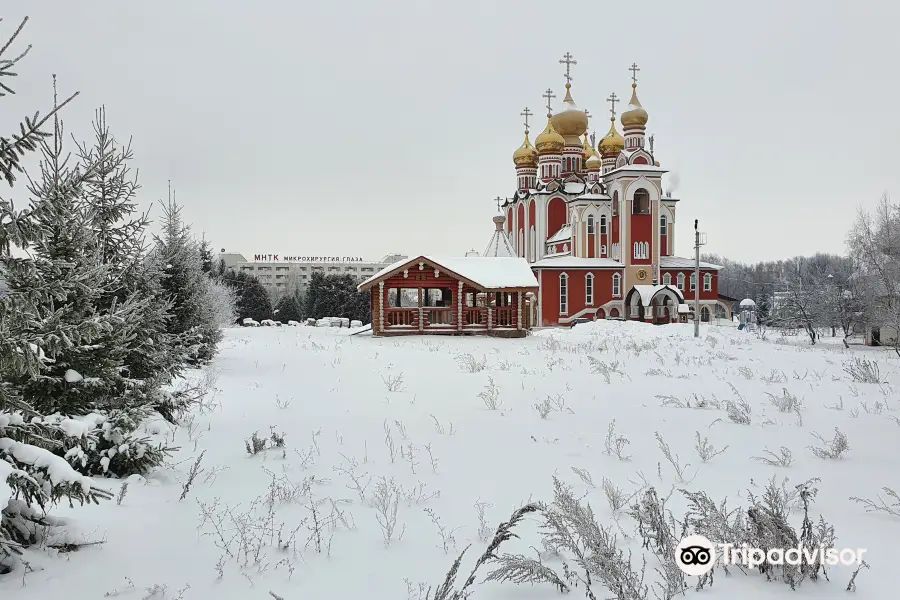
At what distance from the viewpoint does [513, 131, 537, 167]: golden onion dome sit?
161ft

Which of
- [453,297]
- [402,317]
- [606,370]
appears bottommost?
[606,370]

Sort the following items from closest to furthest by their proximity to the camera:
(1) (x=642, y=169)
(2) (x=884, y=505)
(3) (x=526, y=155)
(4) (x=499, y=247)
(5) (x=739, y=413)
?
(2) (x=884, y=505)
(5) (x=739, y=413)
(4) (x=499, y=247)
(1) (x=642, y=169)
(3) (x=526, y=155)

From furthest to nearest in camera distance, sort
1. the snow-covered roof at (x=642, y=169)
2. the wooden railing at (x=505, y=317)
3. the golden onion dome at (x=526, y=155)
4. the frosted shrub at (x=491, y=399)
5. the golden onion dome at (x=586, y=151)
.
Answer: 1. the golden onion dome at (x=586, y=151)
2. the golden onion dome at (x=526, y=155)
3. the snow-covered roof at (x=642, y=169)
4. the wooden railing at (x=505, y=317)
5. the frosted shrub at (x=491, y=399)

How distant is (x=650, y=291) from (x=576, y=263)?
4.90 m

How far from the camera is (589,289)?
41.0 meters

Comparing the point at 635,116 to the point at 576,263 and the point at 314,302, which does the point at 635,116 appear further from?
the point at 314,302

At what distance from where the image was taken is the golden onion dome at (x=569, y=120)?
47.6m

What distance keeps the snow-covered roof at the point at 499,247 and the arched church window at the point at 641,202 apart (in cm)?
1029

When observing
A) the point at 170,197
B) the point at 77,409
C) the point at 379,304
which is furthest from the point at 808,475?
the point at 379,304

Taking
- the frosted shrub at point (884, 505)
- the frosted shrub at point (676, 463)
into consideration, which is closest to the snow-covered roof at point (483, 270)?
the frosted shrub at point (676, 463)

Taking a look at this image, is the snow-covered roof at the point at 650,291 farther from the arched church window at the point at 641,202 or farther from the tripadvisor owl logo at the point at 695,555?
the tripadvisor owl logo at the point at 695,555

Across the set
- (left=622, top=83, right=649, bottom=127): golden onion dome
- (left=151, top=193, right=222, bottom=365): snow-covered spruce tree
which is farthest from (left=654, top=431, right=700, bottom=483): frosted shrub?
(left=622, top=83, right=649, bottom=127): golden onion dome

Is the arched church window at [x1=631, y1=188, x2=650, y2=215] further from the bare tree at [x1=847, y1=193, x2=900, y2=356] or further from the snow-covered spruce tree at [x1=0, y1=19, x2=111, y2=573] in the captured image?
the snow-covered spruce tree at [x1=0, y1=19, x2=111, y2=573]

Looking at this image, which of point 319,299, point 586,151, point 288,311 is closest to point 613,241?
point 586,151
